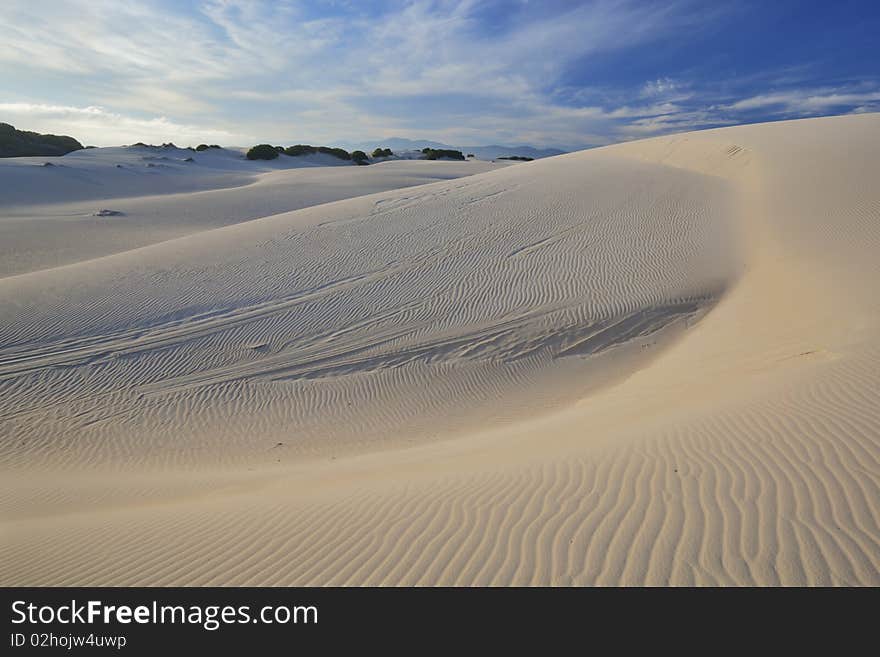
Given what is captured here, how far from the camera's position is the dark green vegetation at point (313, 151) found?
217ft

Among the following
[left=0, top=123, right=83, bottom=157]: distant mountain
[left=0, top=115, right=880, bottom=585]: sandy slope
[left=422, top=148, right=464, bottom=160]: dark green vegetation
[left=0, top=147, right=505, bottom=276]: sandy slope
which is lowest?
[left=0, top=115, right=880, bottom=585]: sandy slope

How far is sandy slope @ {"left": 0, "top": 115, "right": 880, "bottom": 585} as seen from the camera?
3695mm

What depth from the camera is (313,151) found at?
6675 cm

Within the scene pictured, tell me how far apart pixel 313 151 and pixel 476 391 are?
212 ft

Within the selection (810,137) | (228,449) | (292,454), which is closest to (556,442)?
(292,454)

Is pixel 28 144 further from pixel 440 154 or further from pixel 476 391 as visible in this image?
pixel 476 391

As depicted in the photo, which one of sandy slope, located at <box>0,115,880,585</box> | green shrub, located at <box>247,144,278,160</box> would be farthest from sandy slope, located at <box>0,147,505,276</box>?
sandy slope, located at <box>0,115,880,585</box>

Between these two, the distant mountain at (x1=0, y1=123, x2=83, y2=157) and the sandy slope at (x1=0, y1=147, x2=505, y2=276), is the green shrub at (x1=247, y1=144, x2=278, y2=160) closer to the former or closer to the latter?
the sandy slope at (x1=0, y1=147, x2=505, y2=276)

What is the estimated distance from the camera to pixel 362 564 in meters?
3.60

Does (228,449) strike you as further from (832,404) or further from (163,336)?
(832,404)

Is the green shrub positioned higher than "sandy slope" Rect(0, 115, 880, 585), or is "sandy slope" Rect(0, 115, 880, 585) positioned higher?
the green shrub

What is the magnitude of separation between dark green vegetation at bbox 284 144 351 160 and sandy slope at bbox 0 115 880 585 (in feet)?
169

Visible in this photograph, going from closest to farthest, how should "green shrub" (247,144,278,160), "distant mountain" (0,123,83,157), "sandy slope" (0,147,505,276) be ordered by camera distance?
1. "sandy slope" (0,147,505,276)
2. "distant mountain" (0,123,83,157)
3. "green shrub" (247,144,278,160)

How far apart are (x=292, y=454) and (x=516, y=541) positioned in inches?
191
